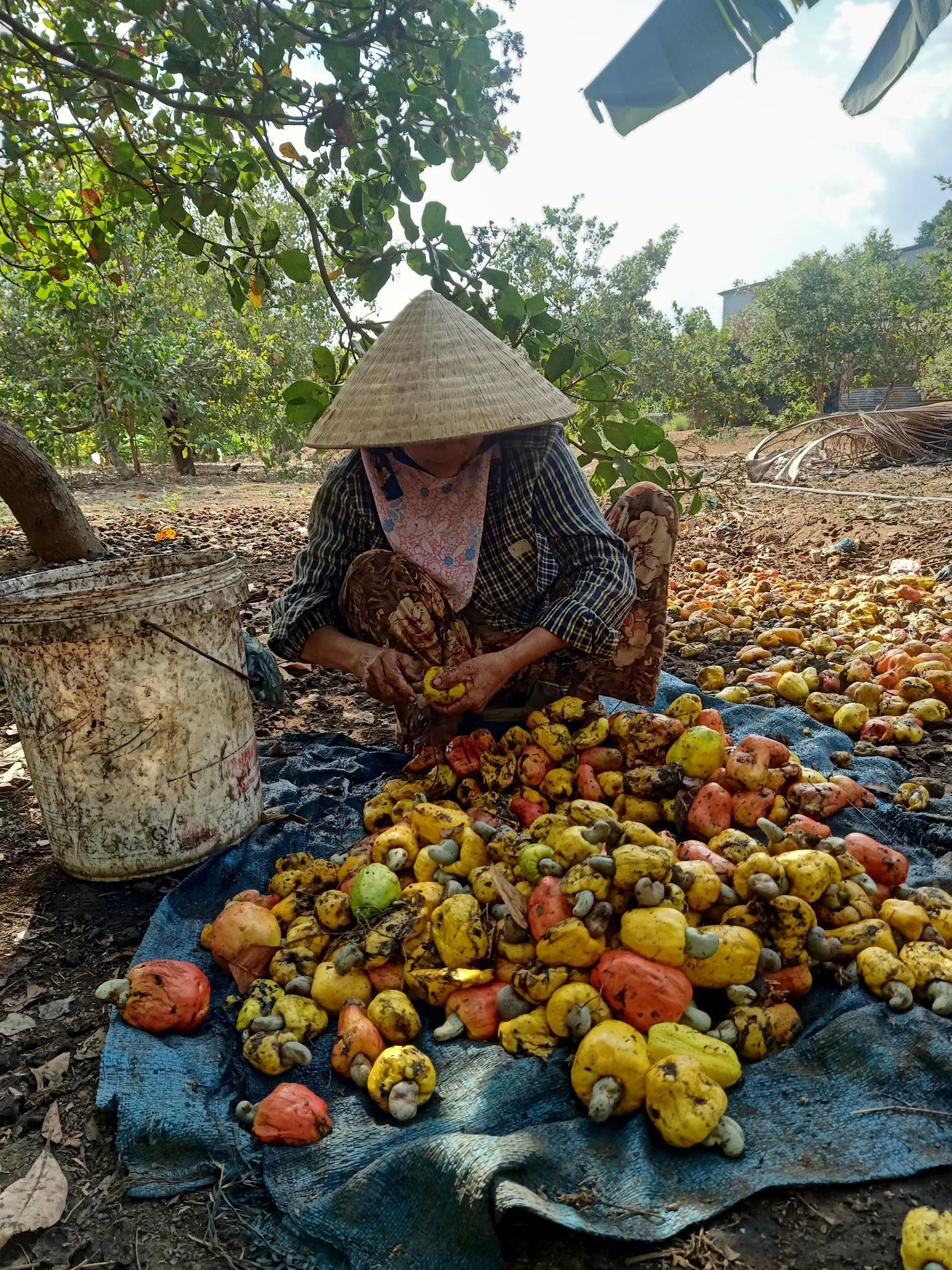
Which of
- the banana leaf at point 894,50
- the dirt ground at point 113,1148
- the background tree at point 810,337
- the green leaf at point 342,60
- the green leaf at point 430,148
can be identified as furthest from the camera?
the background tree at point 810,337

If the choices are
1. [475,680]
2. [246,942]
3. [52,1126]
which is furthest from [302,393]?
[52,1126]

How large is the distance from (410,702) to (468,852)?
2.18 feet

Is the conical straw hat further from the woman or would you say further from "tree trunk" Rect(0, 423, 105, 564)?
"tree trunk" Rect(0, 423, 105, 564)

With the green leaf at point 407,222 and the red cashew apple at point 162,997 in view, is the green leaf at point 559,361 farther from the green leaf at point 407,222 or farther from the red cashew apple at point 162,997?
the red cashew apple at point 162,997

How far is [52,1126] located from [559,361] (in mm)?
2978

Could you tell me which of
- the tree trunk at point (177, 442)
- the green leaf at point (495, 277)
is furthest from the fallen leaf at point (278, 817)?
the tree trunk at point (177, 442)

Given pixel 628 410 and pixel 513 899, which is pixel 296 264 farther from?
pixel 513 899

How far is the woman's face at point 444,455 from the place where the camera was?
271 centimetres

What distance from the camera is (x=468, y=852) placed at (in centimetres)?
234

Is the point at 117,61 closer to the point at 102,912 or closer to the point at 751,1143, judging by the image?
the point at 102,912

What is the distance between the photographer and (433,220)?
3.29m

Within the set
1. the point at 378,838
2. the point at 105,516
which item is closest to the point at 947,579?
the point at 378,838

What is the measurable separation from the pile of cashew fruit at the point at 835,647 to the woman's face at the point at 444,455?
1.67 metres

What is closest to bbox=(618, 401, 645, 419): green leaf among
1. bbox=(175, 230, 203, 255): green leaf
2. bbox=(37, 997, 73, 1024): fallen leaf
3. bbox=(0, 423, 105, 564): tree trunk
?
bbox=(175, 230, 203, 255): green leaf
